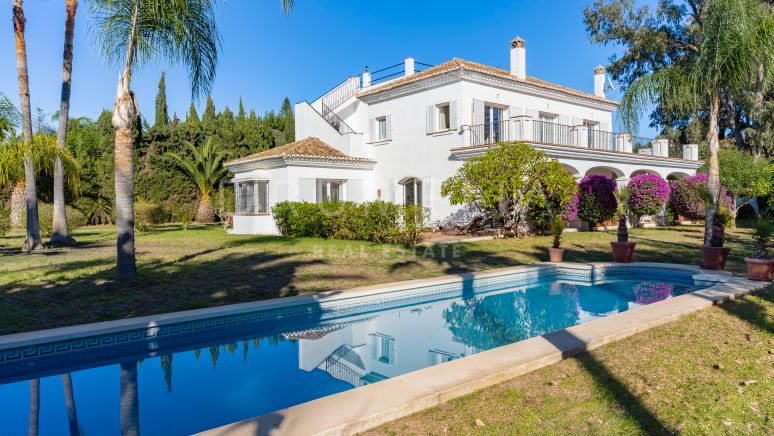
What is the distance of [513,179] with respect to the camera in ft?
56.0

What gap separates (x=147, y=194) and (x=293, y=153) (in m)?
12.2

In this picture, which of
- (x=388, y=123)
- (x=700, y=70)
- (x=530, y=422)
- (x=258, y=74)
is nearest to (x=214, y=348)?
(x=530, y=422)

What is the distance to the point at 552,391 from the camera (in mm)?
4207

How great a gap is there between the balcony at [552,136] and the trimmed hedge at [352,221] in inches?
187

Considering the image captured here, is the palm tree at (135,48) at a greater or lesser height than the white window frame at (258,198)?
greater

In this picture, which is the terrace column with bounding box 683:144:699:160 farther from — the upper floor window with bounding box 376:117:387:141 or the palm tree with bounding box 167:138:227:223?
the palm tree with bounding box 167:138:227:223

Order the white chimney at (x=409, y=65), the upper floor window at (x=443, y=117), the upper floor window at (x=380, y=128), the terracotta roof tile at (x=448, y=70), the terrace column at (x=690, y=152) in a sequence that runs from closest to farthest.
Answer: the terracotta roof tile at (x=448, y=70) → the upper floor window at (x=443, y=117) → the upper floor window at (x=380, y=128) → the white chimney at (x=409, y=65) → the terrace column at (x=690, y=152)

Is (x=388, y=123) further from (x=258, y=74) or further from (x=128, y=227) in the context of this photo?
(x=128, y=227)

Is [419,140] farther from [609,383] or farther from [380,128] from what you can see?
[609,383]

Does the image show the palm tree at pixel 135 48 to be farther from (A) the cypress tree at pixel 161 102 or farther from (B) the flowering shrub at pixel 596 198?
(A) the cypress tree at pixel 161 102

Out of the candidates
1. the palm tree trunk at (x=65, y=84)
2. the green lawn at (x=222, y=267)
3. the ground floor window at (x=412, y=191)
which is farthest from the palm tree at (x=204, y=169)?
the palm tree trunk at (x=65, y=84)

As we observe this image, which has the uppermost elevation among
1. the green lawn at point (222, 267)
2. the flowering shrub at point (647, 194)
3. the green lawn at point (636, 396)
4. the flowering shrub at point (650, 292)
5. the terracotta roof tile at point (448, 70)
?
the terracotta roof tile at point (448, 70)

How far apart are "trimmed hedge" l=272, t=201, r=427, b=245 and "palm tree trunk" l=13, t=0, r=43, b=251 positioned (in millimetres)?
8555

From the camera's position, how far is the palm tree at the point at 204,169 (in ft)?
94.3
